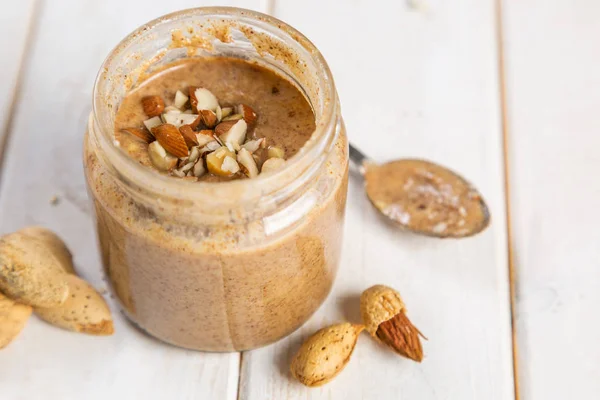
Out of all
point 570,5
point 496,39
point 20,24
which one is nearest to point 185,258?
point 20,24

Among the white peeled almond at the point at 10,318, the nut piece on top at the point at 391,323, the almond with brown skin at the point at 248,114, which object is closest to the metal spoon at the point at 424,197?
the nut piece on top at the point at 391,323

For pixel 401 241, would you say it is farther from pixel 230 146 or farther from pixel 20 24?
pixel 20 24

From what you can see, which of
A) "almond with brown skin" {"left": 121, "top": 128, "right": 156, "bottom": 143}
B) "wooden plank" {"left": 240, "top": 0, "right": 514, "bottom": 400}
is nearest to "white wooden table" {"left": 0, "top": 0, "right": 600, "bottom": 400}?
"wooden plank" {"left": 240, "top": 0, "right": 514, "bottom": 400}

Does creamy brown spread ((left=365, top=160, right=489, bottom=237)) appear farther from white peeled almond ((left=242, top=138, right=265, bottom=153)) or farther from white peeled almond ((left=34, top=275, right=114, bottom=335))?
white peeled almond ((left=34, top=275, right=114, bottom=335))

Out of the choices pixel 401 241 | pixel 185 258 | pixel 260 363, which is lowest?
pixel 260 363

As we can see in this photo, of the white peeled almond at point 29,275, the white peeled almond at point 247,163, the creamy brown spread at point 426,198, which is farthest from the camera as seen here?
the creamy brown spread at point 426,198

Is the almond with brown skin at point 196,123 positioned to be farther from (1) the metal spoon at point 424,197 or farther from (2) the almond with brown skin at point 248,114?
(1) the metal spoon at point 424,197
